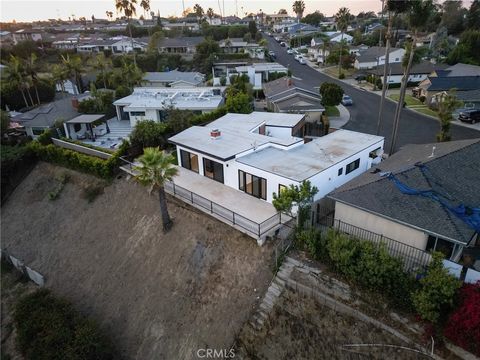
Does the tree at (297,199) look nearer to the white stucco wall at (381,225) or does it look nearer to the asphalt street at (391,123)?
the white stucco wall at (381,225)

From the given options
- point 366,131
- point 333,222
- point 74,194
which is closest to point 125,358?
point 333,222

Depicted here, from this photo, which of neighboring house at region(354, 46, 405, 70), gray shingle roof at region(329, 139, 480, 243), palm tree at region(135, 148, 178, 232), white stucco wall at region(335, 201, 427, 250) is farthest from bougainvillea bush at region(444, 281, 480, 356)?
neighboring house at region(354, 46, 405, 70)

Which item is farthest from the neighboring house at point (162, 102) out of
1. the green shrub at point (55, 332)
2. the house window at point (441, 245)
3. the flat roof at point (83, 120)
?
the house window at point (441, 245)

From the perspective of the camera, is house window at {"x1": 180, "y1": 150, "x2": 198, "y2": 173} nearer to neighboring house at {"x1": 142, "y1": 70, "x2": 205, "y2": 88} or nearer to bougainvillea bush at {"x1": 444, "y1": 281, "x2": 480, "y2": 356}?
bougainvillea bush at {"x1": 444, "y1": 281, "x2": 480, "y2": 356}

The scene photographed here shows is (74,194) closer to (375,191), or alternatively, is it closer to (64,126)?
(64,126)

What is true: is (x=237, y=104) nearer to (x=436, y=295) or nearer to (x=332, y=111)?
(x=332, y=111)
